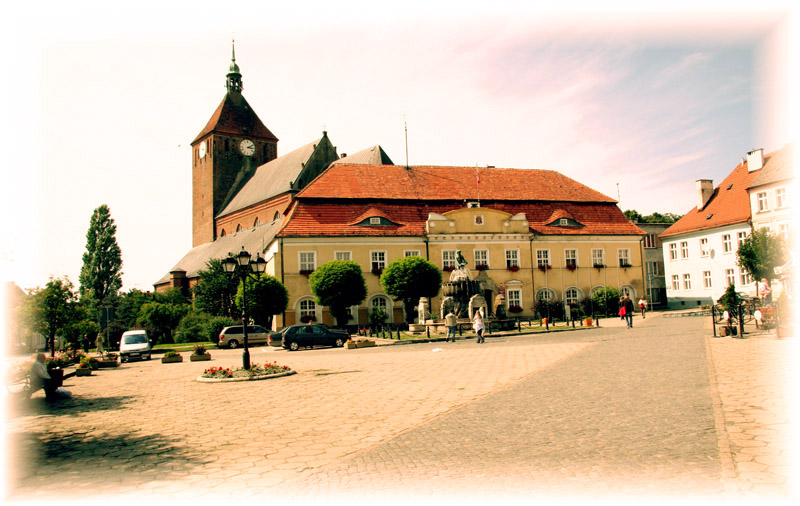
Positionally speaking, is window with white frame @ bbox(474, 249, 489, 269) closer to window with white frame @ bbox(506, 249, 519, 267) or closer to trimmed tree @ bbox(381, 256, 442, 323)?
window with white frame @ bbox(506, 249, 519, 267)

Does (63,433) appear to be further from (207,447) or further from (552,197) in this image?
(552,197)

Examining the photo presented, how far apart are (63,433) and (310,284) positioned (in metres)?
32.6

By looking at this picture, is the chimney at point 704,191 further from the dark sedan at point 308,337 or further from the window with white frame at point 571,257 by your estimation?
the dark sedan at point 308,337

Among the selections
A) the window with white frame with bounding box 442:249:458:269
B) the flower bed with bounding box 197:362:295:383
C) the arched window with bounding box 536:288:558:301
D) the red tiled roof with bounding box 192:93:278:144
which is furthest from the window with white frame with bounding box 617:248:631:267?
the red tiled roof with bounding box 192:93:278:144

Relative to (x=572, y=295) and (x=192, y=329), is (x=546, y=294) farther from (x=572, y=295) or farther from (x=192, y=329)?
(x=192, y=329)

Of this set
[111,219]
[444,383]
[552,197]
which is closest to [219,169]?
[111,219]

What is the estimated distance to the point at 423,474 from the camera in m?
7.16

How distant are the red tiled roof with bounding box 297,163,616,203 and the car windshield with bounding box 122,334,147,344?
17.0 meters

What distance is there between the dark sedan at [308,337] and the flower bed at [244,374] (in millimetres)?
12755

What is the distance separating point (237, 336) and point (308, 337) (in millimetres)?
7428

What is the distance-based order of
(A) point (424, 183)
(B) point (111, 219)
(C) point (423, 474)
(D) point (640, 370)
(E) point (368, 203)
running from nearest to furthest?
(C) point (423, 474) → (D) point (640, 370) → (E) point (368, 203) → (A) point (424, 183) → (B) point (111, 219)

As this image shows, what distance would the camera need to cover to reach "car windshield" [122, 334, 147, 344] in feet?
107

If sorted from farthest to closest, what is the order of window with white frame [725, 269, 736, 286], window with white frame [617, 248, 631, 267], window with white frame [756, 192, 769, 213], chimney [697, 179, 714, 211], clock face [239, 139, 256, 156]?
clock face [239, 139, 256, 156] → chimney [697, 179, 714, 211] → window with white frame [617, 248, 631, 267] → window with white frame [725, 269, 736, 286] → window with white frame [756, 192, 769, 213]

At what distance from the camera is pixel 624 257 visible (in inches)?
2014
